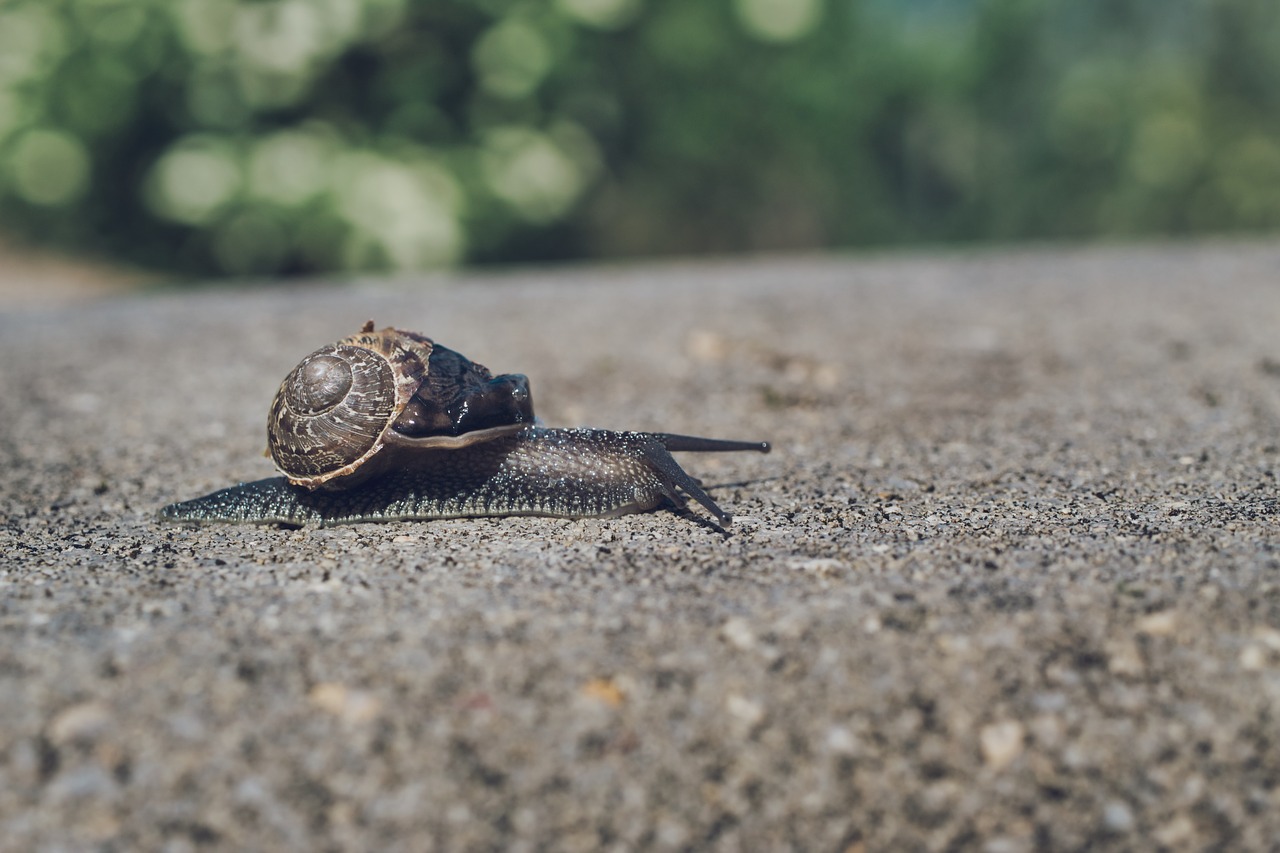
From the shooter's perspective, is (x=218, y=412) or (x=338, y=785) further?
(x=218, y=412)

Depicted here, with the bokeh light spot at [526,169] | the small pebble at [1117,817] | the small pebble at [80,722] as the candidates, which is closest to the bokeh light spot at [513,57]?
the bokeh light spot at [526,169]

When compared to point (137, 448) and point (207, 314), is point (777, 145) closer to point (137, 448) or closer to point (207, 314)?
point (207, 314)

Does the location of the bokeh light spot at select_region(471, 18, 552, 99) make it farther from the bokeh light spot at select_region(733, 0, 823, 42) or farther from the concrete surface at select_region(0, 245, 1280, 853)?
the concrete surface at select_region(0, 245, 1280, 853)

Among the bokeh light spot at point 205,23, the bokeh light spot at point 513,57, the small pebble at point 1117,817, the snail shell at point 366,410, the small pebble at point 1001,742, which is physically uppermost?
the bokeh light spot at point 205,23

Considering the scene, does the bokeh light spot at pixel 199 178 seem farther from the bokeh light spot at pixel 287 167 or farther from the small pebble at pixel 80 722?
the small pebble at pixel 80 722

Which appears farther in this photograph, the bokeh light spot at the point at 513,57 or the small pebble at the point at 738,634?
the bokeh light spot at the point at 513,57

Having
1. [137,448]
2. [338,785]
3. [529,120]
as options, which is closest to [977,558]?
[338,785]

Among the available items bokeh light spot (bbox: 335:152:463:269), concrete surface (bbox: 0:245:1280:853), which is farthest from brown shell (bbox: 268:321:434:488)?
bokeh light spot (bbox: 335:152:463:269)
